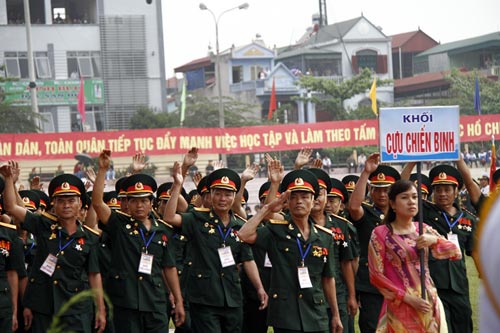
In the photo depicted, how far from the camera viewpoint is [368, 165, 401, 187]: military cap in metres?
9.64

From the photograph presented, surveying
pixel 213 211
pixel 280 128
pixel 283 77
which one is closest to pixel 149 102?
pixel 283 77

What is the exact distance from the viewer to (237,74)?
2746 inches

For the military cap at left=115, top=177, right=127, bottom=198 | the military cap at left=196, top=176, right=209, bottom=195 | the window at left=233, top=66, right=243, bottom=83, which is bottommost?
the military cap at left=196, top=176, right=209, bottom=195

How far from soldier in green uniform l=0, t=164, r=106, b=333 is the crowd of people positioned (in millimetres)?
10

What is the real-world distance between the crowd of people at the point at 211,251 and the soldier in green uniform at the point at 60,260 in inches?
0.4

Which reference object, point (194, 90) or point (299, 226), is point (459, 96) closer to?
point (194, 90)

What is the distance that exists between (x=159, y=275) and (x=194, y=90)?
65.9 metres

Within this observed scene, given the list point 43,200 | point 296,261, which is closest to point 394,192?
point 296,261

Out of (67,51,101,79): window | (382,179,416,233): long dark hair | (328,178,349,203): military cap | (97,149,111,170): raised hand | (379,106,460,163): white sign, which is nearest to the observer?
(382,179,416,233): long dark hair

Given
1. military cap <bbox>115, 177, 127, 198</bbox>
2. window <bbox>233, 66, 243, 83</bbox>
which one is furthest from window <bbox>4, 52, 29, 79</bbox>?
military cap <bbox>115, 177, 127, 198</bbox>

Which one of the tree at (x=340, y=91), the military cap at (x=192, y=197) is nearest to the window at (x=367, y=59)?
the tree at (x=340, y=91)

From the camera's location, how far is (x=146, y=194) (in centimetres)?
880

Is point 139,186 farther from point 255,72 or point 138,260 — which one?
point 255,72

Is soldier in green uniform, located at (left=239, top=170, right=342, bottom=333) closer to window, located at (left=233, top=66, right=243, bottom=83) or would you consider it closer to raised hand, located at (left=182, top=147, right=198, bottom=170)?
raised hand, located at (left=182, top=147, right=198, bottom=170)
